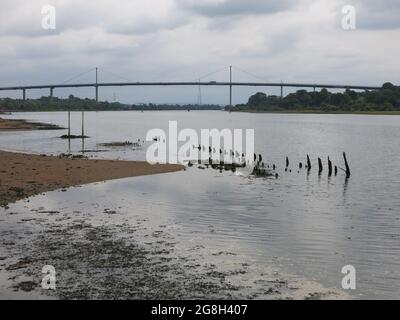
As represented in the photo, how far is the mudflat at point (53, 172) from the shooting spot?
77.4 feet

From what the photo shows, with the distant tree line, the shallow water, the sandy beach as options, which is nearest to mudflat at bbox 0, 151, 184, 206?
the sandy beach

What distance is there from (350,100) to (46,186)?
176m

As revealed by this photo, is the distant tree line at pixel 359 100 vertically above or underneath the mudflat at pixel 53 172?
above

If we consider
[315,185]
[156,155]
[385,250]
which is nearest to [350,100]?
[156,155]

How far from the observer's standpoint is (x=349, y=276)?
12.2m

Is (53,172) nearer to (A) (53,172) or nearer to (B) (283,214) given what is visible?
(A) (53,172)

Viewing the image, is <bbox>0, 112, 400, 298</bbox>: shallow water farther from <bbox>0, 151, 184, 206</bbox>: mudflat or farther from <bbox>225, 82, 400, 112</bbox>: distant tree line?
<bbox>225, 82, 400, 112</bbox>: distant tree line

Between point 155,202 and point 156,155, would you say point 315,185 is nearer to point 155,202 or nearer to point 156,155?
point 155,202

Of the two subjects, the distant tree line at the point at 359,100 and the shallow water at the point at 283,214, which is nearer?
the shallow water at the point at 283,214

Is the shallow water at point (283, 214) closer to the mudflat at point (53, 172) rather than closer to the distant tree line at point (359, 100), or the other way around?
the mudflat at point (53, 172)

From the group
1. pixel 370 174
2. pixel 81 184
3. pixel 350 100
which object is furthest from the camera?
pixel 350 100

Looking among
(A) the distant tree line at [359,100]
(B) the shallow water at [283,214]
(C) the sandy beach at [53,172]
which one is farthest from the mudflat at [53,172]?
(A) the distant tree line at [359,100]

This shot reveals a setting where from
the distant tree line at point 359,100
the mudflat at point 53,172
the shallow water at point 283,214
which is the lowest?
the shallow water at point 283,214

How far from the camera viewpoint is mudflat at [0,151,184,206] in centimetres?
2359
